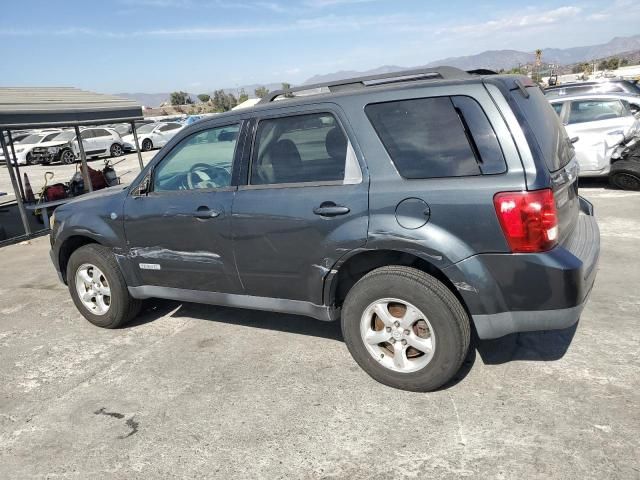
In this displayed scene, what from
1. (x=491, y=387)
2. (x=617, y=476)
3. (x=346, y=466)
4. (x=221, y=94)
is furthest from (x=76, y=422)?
(x=221, y=94)

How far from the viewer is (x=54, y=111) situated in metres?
9.35

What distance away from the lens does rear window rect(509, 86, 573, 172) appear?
281 cm

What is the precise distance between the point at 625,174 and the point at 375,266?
7.01 meters

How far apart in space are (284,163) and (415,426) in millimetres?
1843

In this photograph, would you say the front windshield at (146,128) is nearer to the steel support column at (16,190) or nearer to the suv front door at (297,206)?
the steel support column at (16,190)

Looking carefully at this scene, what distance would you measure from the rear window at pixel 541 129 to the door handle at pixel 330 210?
1087mm

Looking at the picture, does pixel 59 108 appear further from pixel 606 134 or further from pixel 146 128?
pixel 146 128

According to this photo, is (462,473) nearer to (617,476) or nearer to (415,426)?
(415,426)

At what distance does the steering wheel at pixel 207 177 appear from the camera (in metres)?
3.76

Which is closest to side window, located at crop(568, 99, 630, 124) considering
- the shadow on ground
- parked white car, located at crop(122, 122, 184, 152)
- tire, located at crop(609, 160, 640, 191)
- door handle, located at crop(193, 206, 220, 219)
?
tire, located at crop(609, 160, 640, 191)

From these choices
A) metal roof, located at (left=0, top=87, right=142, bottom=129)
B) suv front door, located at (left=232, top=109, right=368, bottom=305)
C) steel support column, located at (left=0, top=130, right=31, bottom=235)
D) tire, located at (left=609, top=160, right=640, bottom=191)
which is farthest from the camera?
steel support column, located at (left=0, top=130, right=31, bottom=235)

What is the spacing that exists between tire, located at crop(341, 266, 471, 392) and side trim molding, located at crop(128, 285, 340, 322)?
218 mm

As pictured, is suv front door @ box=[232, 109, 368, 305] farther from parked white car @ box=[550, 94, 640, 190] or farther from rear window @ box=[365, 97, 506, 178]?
parked white car @ box=[550, 94, 640, 190]

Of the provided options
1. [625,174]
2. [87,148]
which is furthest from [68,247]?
[87,148]
